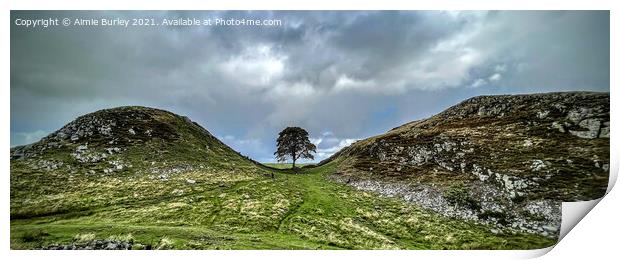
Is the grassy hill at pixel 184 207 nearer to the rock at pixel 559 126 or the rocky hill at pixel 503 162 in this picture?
the rocky hill at pixel 503 162

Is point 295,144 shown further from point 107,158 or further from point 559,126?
point 559,126

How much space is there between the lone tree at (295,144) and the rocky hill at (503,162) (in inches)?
782

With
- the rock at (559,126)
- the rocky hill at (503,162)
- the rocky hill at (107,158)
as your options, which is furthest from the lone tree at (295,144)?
the rock at (559,126)

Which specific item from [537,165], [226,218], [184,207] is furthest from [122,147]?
[537,165]

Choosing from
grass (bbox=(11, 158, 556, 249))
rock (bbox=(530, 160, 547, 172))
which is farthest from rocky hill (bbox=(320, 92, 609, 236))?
grass (bbox=(11, 158, 556, 249))

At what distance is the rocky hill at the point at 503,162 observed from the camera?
122ft

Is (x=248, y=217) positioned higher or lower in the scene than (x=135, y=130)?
lower

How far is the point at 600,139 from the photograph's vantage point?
4000 cm

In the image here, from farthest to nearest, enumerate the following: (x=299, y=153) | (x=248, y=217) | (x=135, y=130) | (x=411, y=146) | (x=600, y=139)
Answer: (x=299, y=153)
(x=135, y=130)
(x=411, y=146)
(x=600, y=139)
(x=248, y=217)

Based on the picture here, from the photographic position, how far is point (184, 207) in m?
38.8
